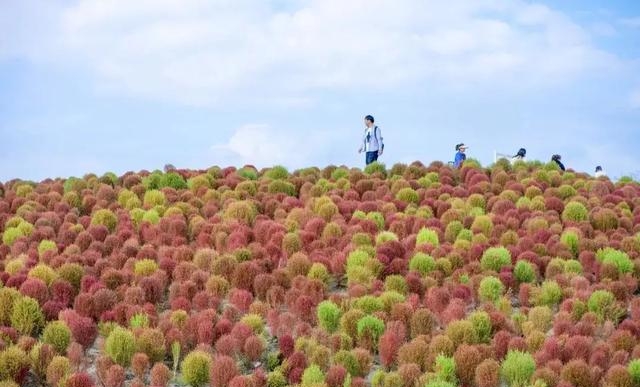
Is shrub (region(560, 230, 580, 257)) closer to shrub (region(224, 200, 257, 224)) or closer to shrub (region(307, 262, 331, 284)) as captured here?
shrub (region(307, 262, 331, 284))

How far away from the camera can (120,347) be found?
696cm

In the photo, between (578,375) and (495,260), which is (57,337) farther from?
(495,260)

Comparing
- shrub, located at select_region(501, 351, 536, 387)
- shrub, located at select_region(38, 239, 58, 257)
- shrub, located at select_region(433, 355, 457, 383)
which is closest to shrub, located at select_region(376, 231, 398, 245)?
shrub, located at select_region(433, 355, 457, 383)

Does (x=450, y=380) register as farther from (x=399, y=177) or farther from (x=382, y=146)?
(x=382, y=146)

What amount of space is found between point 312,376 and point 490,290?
7.01ft

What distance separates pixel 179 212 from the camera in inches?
412

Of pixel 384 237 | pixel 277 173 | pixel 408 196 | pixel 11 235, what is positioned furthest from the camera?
pixel 277 173

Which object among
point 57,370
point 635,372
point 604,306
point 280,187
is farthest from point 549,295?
point 280,187

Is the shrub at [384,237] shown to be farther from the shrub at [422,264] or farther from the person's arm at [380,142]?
the person's arm at [380,142]

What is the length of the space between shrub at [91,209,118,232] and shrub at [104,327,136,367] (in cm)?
344

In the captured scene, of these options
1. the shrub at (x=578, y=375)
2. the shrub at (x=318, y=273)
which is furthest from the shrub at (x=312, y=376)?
the shrub at (x=318, y=273)

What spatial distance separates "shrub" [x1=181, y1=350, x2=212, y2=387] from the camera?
6.71 metres

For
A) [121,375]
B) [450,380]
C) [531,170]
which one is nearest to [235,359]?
[121,375]

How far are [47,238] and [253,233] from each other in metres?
2.16
